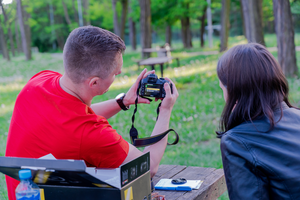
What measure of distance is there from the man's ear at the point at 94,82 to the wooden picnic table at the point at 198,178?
2.91 ft

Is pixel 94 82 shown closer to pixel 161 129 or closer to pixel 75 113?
pixel 75 113

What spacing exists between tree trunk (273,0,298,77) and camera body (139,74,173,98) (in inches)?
286

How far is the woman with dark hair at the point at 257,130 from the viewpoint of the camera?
1624 millimetres

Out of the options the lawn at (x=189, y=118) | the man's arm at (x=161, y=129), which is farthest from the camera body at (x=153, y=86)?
the lawn at (x=189, y=118)

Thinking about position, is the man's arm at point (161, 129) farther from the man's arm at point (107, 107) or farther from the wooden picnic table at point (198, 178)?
the man's arm at point (107, 107)

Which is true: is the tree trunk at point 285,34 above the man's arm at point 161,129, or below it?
above

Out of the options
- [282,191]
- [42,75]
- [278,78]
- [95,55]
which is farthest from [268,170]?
[42,75]

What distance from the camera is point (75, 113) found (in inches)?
73.4

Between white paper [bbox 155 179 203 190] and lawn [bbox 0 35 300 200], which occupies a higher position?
white paper [bbox 155 179 203 190]

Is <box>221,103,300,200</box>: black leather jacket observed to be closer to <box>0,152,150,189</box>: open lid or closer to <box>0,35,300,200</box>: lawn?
<box>0,152,150,189</box>: open lid

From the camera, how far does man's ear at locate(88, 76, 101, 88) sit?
2047mm

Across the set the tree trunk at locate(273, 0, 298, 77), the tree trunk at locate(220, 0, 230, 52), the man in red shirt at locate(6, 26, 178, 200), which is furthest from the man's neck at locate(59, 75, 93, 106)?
the tree trunk at locate(220, 0, 230, 52)

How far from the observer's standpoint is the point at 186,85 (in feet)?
33.8

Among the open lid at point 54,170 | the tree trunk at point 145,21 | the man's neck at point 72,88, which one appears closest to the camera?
the open lid at point 54,170
